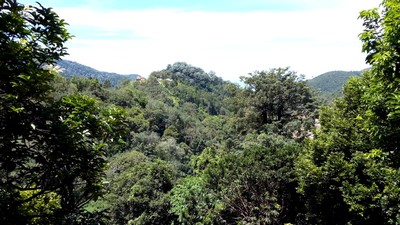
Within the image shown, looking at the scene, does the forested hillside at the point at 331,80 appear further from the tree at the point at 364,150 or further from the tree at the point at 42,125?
the tree at the point at 42,125

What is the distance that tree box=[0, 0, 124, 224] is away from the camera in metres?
3.30

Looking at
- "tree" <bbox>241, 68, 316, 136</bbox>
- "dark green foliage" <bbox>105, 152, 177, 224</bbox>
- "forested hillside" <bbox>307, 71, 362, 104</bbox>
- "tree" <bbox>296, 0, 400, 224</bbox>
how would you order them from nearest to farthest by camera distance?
"tree" <bbox>296, 0, 400, 224</bbox>, "dark green foliage" <bbox>105, 152, 177, 224</bbox>, "tree" <bbox>241, 68, 316, 136</bbox>, "forested hillside" <bbox>307, 71, 362, 104</bbox>

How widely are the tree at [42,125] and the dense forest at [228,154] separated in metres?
0.01

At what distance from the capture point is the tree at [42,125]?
3301 mm

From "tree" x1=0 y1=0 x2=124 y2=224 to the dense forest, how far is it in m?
0.01

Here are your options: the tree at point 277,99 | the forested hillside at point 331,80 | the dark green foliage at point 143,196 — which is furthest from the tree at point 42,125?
the forested hillside at point 331,80

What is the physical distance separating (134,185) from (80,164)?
1609cm

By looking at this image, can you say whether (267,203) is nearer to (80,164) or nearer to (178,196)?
(178,196)

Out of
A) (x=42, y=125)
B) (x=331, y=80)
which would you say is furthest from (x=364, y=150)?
(x=331, y=80)

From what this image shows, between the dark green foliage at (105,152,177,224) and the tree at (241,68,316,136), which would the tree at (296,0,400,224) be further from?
the dark green foliage at (105,152,177,224)

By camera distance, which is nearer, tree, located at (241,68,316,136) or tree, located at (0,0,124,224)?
tree, located at (0,0,124,224)

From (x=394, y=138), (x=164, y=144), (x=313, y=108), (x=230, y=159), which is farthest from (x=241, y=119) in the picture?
(x=164, y=144)

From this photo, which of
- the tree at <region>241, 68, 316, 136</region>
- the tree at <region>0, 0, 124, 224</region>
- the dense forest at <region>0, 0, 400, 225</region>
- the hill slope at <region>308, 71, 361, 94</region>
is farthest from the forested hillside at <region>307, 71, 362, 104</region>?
the tree at <region>0, 0, 124, 224</region>

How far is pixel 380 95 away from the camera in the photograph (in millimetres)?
4945
